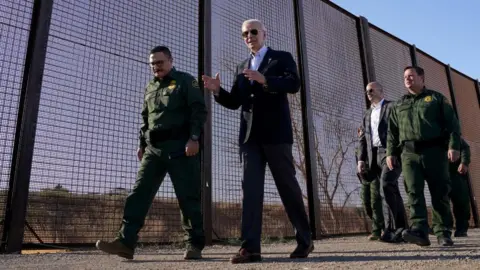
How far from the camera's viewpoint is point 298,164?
4812 millimetres

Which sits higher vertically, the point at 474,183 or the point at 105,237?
the point at 474,183

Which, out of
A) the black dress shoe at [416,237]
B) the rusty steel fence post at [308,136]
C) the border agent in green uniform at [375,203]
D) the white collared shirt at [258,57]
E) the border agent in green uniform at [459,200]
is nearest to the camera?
the white collared shirt at [258,57]

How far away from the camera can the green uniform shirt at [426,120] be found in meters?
3.16

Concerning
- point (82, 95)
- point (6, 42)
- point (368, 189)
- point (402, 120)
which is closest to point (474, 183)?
point (368, 189)

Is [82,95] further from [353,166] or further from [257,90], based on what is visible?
[353,166]

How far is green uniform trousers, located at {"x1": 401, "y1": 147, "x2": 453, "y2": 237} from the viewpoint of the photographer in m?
3.06

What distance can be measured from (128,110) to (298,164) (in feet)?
7.39

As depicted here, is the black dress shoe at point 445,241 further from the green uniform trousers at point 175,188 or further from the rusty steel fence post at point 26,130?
the rusty steel fence post at point 26,130

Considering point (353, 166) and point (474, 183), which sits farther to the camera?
point (474, 183)

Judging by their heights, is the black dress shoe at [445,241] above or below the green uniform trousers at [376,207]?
below

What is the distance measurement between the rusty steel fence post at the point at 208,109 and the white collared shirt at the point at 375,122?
1709 millimetres

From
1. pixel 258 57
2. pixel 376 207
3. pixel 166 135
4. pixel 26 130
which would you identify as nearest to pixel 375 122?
pixel 376 207

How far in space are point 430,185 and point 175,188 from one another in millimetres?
2030

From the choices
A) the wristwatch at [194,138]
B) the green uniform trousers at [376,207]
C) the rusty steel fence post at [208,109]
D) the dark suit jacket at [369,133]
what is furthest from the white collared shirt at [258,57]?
the green uniform trousers at [376,207]
